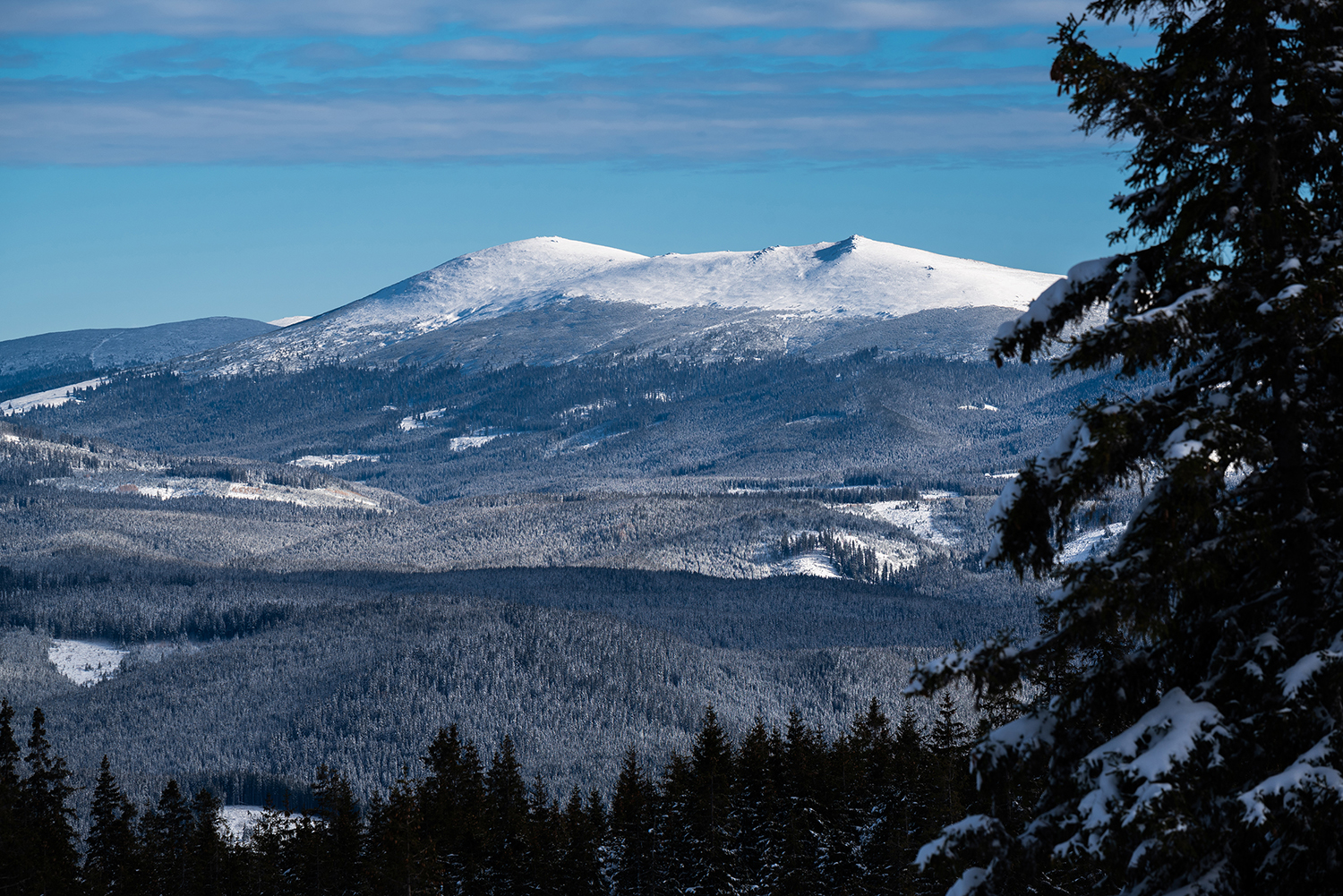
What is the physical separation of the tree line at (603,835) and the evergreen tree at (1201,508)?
1331 inches

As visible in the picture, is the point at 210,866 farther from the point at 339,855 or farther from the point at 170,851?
→ the point at 339,855

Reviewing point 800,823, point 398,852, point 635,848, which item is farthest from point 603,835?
point 398,852

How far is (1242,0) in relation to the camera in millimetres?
13695

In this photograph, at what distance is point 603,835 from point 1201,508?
56327mm

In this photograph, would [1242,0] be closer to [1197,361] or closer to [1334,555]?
[1197,361]

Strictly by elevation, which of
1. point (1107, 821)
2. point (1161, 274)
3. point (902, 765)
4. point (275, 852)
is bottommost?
point (275, 852)

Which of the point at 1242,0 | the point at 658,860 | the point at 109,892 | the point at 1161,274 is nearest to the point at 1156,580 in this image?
the point at 1161,274

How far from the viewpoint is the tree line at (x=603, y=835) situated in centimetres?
5206

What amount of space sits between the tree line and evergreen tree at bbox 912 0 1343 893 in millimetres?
33809

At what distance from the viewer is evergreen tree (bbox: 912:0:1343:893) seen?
12.4 metres

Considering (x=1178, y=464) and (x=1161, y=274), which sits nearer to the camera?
(x=1178, y=464)

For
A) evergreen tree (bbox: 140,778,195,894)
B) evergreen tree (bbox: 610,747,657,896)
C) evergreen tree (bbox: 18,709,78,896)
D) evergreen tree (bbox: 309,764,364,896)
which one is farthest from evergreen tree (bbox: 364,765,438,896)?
evergreen tree (bbox: 18,709,78,896)

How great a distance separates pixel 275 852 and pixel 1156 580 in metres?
65.5

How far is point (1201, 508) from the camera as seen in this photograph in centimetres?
Answer: 1244
